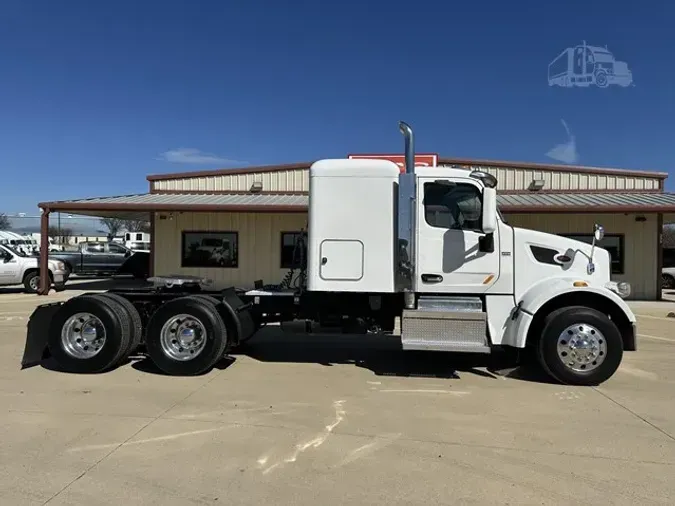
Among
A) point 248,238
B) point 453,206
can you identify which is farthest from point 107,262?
point 453,206

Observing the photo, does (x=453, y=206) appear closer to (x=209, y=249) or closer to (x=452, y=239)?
(x=452, y=239)

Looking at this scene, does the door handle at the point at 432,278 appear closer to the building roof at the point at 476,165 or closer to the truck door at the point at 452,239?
the truck door at the point at 452,239

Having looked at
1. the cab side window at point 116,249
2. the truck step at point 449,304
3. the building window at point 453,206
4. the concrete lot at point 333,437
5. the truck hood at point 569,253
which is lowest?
the concrete lot at point 333,437

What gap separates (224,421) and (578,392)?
3.93 meters

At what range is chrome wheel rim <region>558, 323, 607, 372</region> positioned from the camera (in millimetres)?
6145

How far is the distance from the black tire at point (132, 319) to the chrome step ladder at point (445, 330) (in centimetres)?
348

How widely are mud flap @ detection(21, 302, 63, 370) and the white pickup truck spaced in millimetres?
12316

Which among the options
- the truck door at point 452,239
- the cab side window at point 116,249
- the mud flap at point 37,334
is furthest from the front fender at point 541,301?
the cab side window at point 116,249

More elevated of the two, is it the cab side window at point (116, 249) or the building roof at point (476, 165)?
the building roof at point (476, 165)

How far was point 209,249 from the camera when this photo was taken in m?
18.3

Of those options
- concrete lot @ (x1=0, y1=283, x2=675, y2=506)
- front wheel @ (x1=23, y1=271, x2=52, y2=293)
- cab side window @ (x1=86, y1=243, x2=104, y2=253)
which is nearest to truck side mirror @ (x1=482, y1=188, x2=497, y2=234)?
concrete lot @ (x1=0, y1=283, x2=675, y2=506)

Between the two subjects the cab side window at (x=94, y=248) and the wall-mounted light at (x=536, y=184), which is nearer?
the wall-mounted light at (x=536, y=184)

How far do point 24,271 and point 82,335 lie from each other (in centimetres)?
1330

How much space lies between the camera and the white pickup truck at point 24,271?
17.8 m
